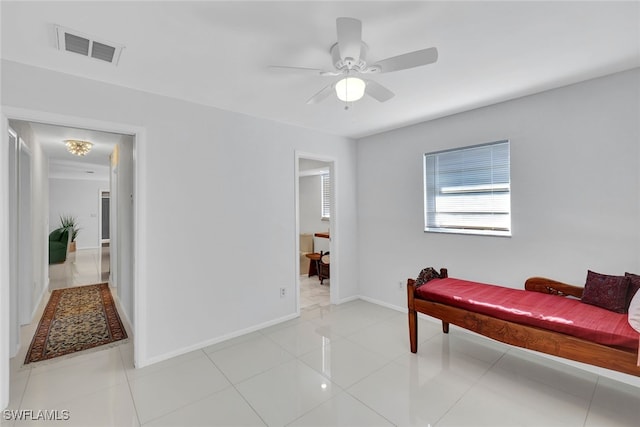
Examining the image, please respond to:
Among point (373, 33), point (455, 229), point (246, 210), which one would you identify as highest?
point (373, 33)

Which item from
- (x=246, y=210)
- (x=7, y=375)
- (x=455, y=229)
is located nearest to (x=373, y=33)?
(x=246, y=210)

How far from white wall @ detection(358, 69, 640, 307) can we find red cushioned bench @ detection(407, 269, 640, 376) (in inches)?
12.8

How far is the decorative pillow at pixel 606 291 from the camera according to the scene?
2072 mm

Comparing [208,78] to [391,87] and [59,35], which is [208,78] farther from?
[391,87]

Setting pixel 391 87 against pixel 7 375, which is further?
pixel 391 87

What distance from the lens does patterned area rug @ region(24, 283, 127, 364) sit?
2.84m

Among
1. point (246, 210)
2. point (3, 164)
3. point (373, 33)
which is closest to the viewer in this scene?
point (373, 33)

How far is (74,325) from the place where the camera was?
11.1 ft

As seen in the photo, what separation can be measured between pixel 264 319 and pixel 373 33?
3087 mm

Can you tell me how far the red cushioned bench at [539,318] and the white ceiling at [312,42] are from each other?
6.12 feet

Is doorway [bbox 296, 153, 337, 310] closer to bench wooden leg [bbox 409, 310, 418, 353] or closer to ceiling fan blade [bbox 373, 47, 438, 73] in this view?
bench wooden leg [bbox 409, 310, 418, 353]

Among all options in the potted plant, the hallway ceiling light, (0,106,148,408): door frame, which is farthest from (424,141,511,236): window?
the potted plant

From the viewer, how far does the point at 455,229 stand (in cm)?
342

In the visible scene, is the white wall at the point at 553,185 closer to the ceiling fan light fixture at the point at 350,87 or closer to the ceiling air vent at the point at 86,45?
the ceiling fan light fixture at the point at 350,87
